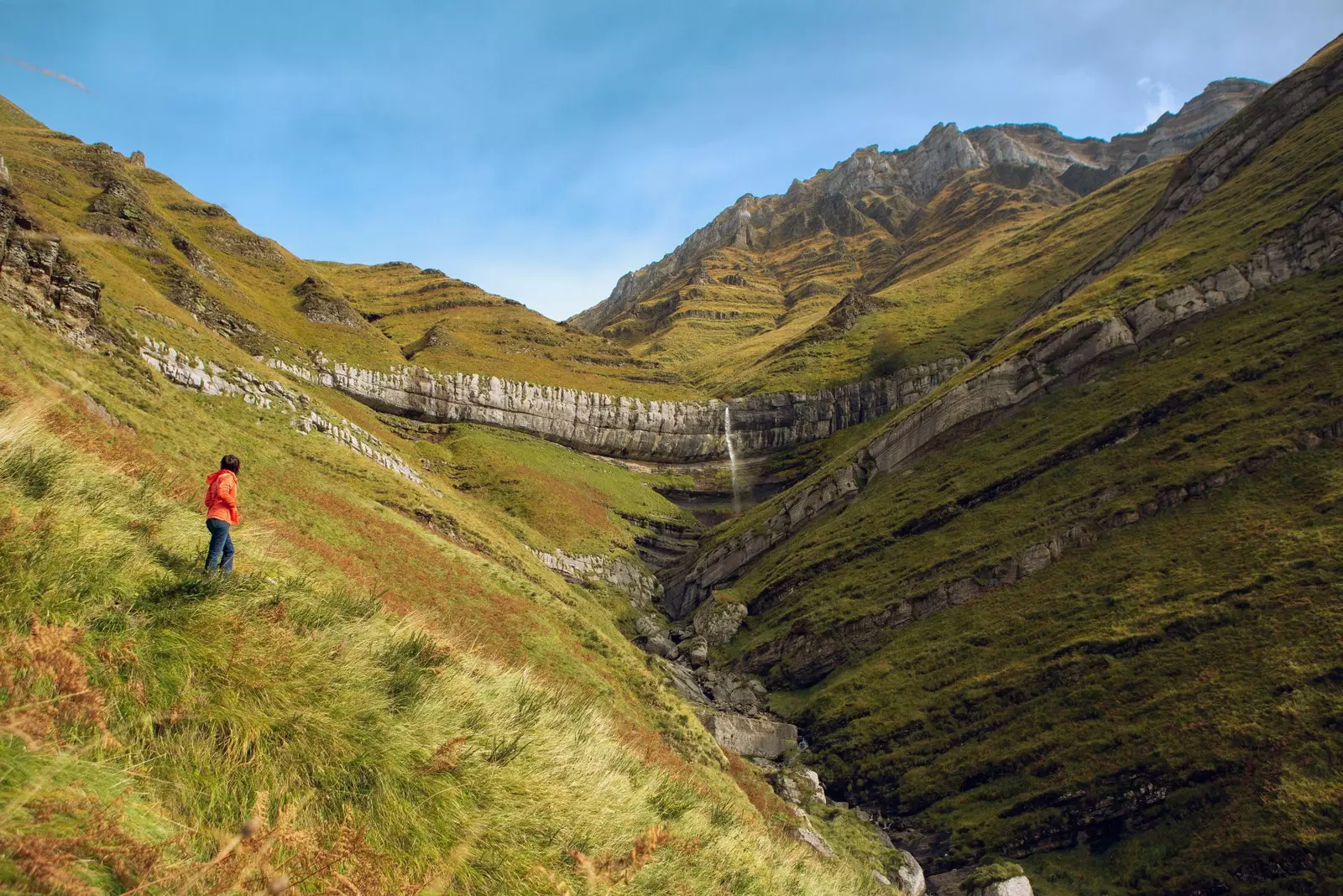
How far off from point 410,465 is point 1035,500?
52607 mm

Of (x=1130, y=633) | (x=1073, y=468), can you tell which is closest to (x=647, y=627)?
(x=1130, y=633)

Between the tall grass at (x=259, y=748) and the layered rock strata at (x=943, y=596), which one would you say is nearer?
the tall grass at (x=259, y=748)

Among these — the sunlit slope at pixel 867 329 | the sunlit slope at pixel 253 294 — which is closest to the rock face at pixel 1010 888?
the sunlit slope at pixel 253 294

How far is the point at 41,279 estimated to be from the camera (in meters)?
26.7

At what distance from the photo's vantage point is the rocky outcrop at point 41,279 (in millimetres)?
25594

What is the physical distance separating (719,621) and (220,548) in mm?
47187

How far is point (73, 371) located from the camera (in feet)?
72.2

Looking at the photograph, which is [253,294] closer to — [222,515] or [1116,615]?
[222,515]

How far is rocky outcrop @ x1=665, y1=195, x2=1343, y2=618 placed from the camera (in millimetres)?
49219

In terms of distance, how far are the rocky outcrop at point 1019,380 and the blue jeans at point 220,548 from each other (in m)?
56.0

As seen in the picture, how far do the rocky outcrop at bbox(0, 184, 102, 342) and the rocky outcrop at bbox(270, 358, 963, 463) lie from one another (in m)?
48.1

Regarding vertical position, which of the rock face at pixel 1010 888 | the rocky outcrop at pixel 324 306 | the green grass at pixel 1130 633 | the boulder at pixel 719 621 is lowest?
the rock face at pixel 1010 888

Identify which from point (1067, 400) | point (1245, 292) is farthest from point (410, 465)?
point (1245, 292)

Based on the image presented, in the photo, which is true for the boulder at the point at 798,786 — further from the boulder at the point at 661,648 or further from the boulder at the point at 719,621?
the boulder at the point at 719,621
